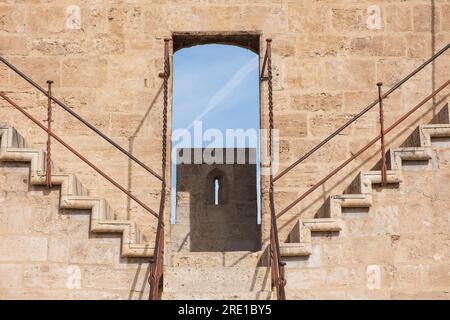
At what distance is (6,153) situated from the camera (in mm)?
9906

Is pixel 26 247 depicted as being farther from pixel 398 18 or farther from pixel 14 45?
pixel 398 18

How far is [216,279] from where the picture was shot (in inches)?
391

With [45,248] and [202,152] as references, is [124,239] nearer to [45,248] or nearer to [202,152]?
[45,248]

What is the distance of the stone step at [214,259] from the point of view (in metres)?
10.7

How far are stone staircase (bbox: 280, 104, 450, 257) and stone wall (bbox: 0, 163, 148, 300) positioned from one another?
5.40 ft

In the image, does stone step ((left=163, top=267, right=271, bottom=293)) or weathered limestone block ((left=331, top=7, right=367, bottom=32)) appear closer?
stone step ((left=163, top=267, right=271, bottom=293))

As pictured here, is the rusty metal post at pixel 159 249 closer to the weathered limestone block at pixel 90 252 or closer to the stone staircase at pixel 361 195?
the weathered limestone block at pixel 90 252

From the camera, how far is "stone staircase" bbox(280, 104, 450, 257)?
32.1ft

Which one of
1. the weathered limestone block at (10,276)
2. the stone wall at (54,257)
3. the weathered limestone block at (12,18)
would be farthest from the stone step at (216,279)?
the weathered limestone block at (12,18)

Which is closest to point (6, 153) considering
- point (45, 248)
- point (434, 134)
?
point (45, 248)

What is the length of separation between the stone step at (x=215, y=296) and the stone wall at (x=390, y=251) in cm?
56

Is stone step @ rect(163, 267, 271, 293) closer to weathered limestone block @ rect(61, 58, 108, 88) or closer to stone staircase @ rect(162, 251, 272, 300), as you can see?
stone staircase @ rect(162, 251, 272, 300)

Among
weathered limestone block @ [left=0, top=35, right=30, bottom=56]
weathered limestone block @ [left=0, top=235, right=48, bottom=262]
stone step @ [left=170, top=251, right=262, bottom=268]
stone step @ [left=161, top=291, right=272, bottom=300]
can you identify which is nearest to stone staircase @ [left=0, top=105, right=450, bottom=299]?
stone step @ [left=161, top=291, right=272, bottom=300]

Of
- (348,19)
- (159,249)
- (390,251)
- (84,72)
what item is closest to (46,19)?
(84,72)
